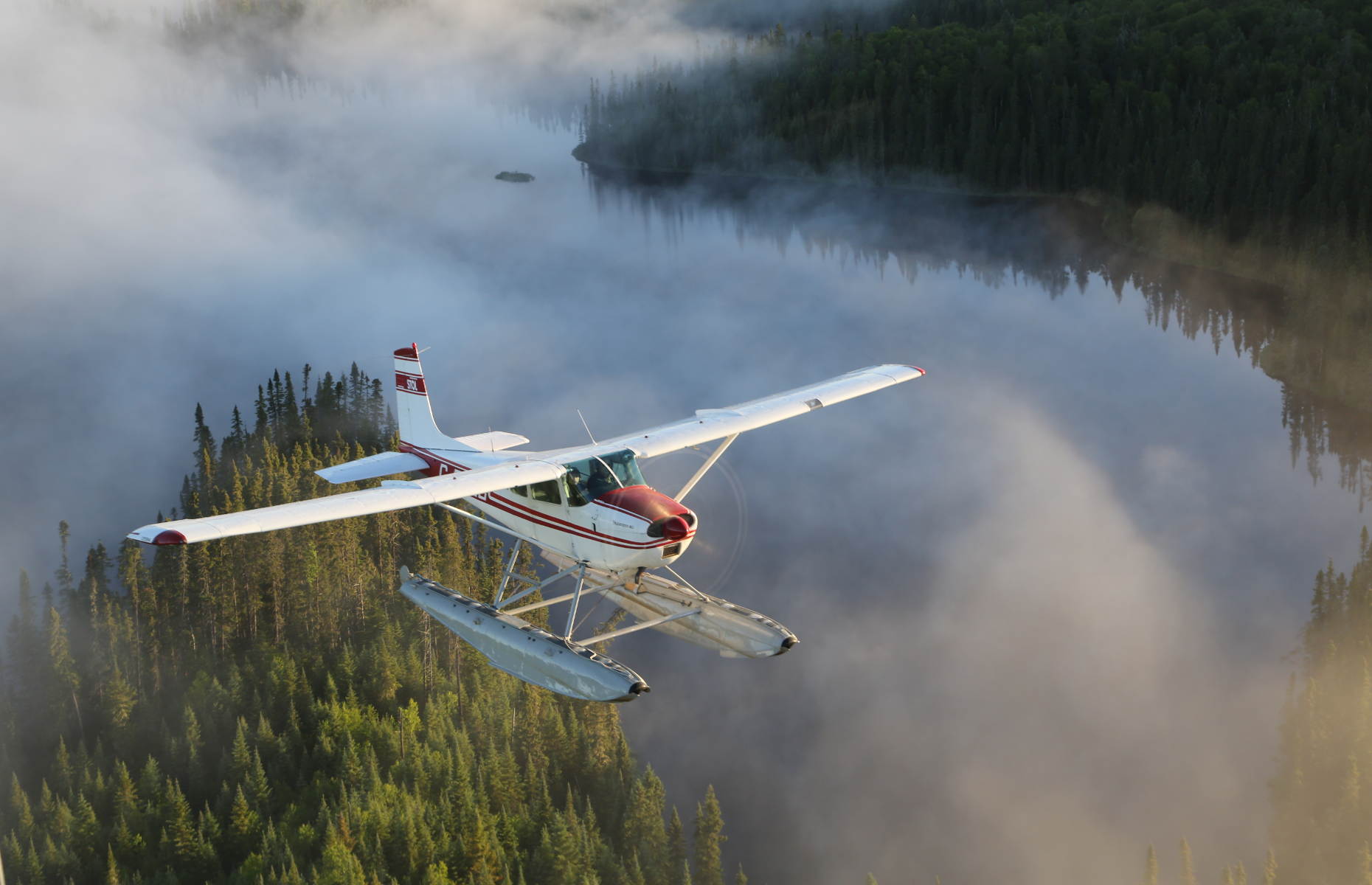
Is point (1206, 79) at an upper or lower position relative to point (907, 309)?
upper

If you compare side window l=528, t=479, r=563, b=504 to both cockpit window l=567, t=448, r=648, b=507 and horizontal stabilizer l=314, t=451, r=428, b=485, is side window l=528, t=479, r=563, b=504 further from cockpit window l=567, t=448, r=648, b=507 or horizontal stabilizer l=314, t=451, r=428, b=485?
horizontal stabilizer l=314, t=451, r=428, b=485

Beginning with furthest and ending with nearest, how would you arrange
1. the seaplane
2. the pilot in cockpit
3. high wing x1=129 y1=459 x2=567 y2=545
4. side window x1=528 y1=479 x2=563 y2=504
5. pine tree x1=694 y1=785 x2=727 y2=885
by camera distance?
pine tree x1=694 y1=785 x2=727 y2=885, side window x1=528 y1=479 x2=563 y2=504, the pilot in cockpit, the seaplane, high wing x1=129 y1=459 x2=567 y2=545

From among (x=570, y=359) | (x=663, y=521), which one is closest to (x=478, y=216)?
(x=570, y=359)

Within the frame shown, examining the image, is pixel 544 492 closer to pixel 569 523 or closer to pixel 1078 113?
pixel 569 523

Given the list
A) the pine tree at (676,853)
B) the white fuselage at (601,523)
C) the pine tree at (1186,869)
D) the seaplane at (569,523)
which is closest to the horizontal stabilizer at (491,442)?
the seaplane at (569,523)

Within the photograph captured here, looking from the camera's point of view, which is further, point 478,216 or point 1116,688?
point 478,216

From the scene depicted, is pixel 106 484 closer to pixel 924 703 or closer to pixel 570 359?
pixel 570 359

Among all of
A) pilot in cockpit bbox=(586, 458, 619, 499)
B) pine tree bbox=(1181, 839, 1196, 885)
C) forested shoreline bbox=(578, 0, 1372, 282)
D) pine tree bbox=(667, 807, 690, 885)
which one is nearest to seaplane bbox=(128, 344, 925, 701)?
pilot in cockpit bbox=(586, 458, 619, 499)
